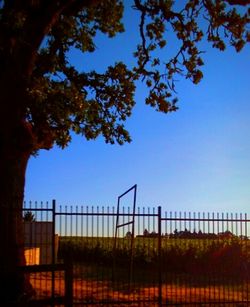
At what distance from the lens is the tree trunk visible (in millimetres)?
14312

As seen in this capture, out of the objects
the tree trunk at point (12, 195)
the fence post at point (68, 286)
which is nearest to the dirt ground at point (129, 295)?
the tree trunk at point (12, 195)

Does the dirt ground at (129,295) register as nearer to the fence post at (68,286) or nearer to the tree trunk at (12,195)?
the tree trunk at (12,195)

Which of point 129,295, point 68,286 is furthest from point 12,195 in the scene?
point 129,295

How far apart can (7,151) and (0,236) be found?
2187 millimetres

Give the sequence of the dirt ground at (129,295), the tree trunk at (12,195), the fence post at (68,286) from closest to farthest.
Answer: the fence post at (68,286), the tree trunk at (12,195), the dirt ground at (129,295)

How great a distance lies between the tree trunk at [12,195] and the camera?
563 inches

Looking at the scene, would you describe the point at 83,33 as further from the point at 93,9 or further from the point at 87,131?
the point at 87,131

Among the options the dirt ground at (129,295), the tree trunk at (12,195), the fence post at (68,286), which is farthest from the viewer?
the dirt ground at (129,295)

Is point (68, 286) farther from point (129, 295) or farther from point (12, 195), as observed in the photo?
point (129, 295)

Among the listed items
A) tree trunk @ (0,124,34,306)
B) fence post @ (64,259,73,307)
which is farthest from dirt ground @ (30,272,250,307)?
fence post @ (64,259,73,307)

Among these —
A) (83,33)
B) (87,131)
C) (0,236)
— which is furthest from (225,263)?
(0,236)

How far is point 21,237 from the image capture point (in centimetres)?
1495

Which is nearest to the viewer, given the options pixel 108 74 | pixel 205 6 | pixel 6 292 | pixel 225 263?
pixel 6 292

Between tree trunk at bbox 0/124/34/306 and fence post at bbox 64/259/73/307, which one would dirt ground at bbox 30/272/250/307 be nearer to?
tree trunk at bbox 0/124/34/306
